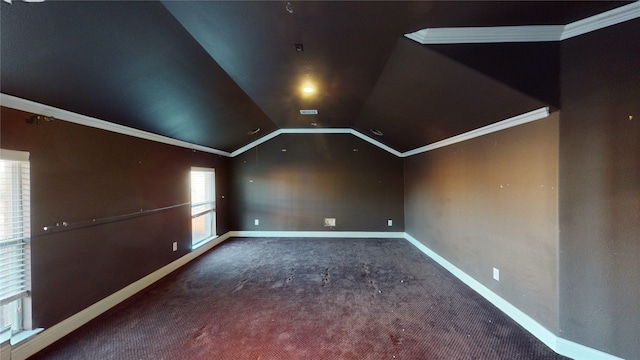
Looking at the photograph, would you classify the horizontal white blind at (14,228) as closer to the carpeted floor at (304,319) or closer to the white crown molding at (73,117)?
the white crown molding at (73,117)

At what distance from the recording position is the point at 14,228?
1.94 meters

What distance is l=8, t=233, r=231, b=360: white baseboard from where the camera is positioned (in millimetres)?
1899

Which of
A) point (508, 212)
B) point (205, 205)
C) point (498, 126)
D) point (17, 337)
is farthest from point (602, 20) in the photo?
point (205, 205)

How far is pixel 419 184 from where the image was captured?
16.1ft

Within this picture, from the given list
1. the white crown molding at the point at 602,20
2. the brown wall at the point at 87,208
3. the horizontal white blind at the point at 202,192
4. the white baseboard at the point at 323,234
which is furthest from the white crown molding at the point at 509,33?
the white baseboard at the point at 323,234

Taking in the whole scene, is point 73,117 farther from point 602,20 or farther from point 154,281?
point 602,20

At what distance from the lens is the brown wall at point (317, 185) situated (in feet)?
19.1

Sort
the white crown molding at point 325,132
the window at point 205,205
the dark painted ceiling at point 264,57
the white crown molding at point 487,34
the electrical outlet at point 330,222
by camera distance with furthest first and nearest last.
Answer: the electrical outlet at point 330,222 < the white crown molding at point 325,132 < the window at point 205,205 < the white crown molding at point 487,34 < the dark painted ceiling at point 264,57

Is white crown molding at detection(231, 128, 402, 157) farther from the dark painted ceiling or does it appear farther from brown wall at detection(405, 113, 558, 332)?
the dark painted ceiling

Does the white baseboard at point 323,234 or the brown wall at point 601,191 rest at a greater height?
the brown wall at point 601,191

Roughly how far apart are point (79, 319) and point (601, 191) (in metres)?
4.44

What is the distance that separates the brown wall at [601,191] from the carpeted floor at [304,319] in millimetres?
463

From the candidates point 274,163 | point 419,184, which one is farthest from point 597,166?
point 274,163

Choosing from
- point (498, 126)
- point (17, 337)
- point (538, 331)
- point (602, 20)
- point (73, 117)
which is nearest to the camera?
point (602, 20)
